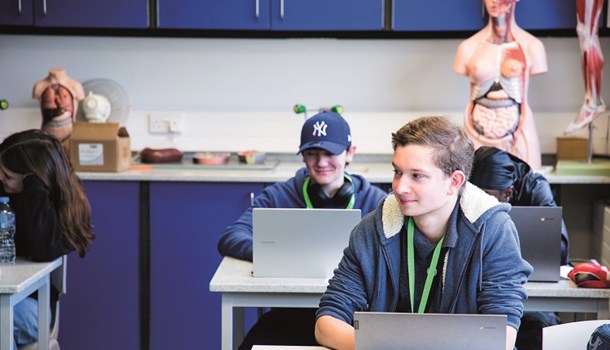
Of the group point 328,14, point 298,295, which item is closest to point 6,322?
point 298,295

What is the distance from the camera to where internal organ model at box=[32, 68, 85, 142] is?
14.9ft

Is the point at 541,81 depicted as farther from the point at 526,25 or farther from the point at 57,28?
the point at 57,28

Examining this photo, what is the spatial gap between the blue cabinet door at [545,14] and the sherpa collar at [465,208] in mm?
2441

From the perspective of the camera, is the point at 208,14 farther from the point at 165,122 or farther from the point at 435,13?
the point at 435,13

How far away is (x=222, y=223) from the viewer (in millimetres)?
4344

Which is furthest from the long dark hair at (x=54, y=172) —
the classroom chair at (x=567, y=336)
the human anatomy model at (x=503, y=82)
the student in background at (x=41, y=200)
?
the human anatomy model at (x=503, y=82)

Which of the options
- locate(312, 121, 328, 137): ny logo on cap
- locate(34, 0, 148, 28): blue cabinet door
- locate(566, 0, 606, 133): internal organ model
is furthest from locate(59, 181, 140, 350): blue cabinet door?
locate(566, 0, 606, 133): internal organ model

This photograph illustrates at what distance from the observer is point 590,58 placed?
4.27 metres

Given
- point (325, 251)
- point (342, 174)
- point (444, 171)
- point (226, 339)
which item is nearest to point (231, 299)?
point (226, 339)

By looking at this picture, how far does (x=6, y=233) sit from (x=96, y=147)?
1.35m

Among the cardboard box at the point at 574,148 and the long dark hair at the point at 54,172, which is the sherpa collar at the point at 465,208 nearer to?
the long dark hair at the point at 54,172

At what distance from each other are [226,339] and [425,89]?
2.42m

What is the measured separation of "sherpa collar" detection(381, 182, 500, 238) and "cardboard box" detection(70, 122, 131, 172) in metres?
2.38

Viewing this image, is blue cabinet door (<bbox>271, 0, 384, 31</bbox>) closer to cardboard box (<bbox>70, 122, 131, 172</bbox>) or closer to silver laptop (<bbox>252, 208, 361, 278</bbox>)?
cardboard box (<bbox>70, 122, 131, 172</bbox>)
